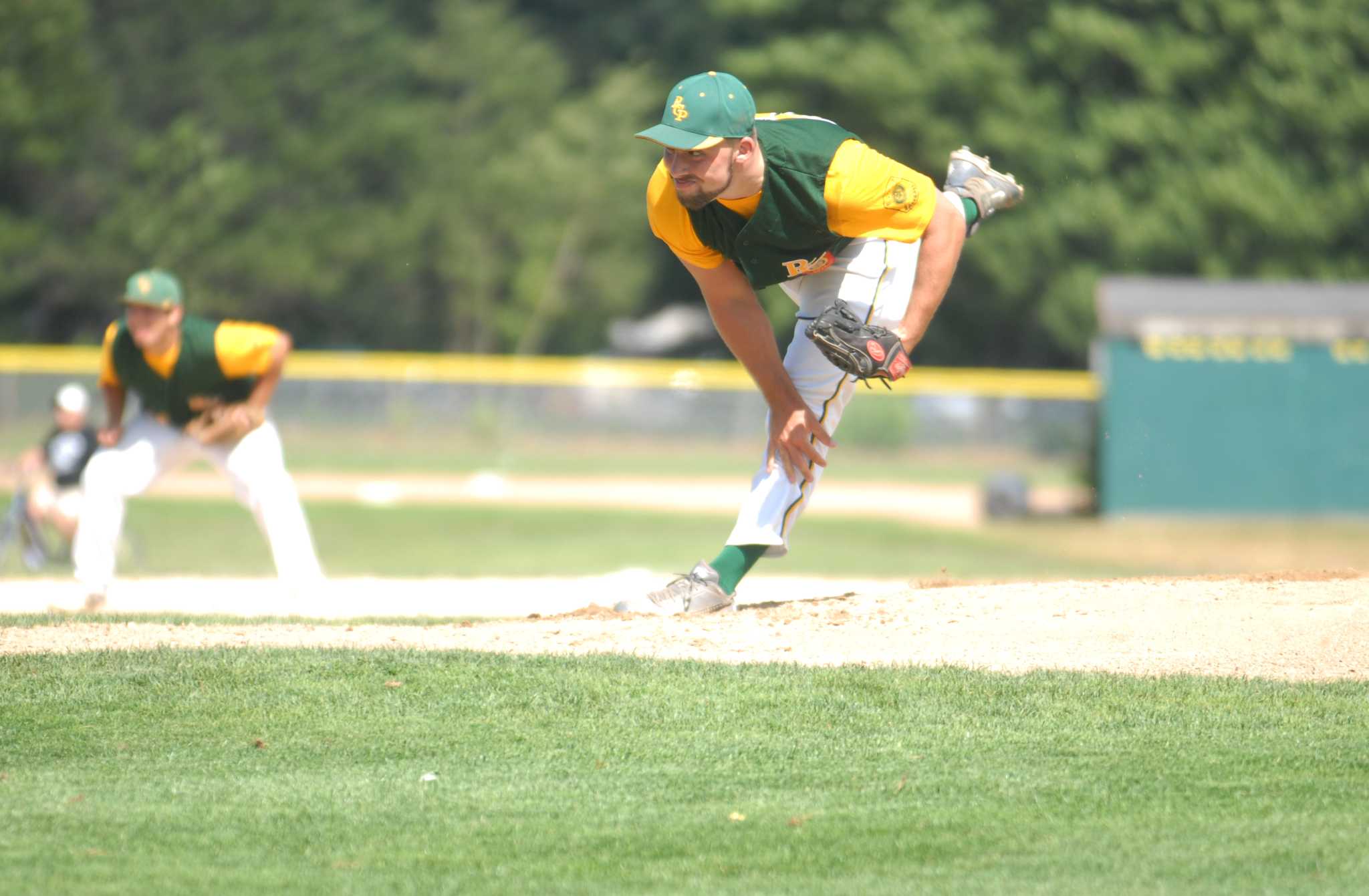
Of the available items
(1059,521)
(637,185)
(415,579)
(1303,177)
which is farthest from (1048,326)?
(415,579)

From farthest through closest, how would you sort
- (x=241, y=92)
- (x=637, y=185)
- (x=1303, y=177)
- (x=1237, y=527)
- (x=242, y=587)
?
(x=637, y=185) < (x=241, y=92) < (x=1303, y=177) < (x=1237, y=527) < (x=242, y=587)

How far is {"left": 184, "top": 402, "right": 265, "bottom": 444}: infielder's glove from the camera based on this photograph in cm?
815

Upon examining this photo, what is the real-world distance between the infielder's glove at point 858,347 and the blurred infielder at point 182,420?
3.78 meters

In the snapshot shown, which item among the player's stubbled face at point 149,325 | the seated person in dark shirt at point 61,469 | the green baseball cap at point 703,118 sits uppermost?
the green baseball cap at point 703,118

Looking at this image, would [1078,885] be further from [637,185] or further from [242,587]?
[637,185]

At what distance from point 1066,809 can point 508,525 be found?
1533 cm

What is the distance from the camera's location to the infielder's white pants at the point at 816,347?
5684mm

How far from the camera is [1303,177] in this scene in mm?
30562

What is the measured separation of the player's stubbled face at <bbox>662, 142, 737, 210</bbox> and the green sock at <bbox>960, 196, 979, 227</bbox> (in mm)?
1113

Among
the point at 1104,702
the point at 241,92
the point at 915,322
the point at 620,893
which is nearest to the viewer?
the point at 620,893

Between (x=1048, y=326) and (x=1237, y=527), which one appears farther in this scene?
(x=1048, y=326)

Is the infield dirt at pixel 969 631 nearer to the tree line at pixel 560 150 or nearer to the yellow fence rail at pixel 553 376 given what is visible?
the yellow fence rail at pixel 553 376

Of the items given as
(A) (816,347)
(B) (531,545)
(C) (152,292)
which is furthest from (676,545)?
(A) (816,347)

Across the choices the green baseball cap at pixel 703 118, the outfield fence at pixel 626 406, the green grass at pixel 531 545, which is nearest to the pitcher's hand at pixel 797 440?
the green baseball cap at pixel 703 118
